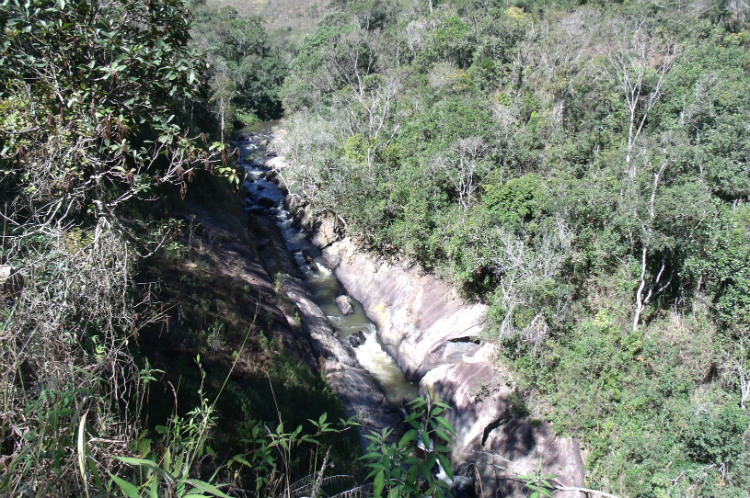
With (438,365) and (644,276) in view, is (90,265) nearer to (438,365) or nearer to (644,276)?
(438,365)

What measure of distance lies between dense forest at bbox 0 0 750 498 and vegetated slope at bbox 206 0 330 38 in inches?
2739

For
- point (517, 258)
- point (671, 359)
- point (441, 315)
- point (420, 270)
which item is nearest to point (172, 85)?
point (517, 258)

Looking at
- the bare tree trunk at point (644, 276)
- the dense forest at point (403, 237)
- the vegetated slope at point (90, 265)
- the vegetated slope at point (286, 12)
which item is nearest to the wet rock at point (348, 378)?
the dense forest at point (403, 237)

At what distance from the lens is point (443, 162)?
20703 mm

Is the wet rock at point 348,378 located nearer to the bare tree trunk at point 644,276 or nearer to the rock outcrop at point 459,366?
the rock outcrop at point 459,366

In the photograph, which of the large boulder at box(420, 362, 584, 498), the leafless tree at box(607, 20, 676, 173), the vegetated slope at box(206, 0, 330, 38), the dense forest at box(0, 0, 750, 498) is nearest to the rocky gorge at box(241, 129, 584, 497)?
the large boulder at box(420, 362, 584, 498)

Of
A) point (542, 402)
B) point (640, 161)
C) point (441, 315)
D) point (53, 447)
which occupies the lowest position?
point (441, 315)

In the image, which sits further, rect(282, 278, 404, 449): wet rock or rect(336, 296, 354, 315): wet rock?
rect(336, 296, 354, 315): wet rock

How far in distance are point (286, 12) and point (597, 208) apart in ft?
365

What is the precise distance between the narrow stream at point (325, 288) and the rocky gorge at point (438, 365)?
0.34m

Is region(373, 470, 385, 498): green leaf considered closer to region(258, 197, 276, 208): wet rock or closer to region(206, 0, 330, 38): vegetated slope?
region(258, 197, 276, 208): wet rock

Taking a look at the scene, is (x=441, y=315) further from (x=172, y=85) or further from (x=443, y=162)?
(x=172, y=85)

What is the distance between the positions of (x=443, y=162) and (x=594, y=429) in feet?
42.1

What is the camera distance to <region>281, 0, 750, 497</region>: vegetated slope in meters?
11.2
